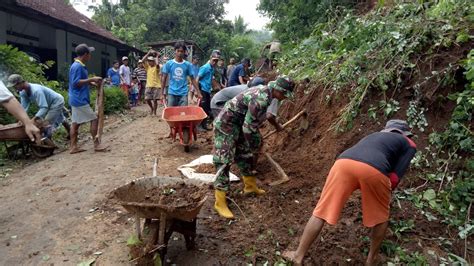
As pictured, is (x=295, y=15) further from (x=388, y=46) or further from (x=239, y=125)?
(x=239, y=125)

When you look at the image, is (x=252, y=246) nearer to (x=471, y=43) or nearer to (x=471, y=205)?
(x=471, y=205)

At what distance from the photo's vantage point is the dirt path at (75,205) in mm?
3748

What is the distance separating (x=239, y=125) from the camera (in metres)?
4.62

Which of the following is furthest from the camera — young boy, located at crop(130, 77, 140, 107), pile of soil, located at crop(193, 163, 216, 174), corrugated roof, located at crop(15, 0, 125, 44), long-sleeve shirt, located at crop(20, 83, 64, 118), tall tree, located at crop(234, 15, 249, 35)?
tall tree, located at crop(234, 15, 249, 35)

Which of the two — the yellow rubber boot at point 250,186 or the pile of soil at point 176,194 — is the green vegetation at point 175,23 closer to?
the yellow rubber boot at point 250,186

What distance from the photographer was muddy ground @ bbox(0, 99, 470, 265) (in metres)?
3.72

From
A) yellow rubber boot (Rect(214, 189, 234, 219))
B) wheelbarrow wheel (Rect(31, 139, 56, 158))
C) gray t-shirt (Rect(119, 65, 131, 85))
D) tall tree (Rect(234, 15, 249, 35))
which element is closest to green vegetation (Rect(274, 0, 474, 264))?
yellow rubber boot (Rect(214, 189, 234, 219))

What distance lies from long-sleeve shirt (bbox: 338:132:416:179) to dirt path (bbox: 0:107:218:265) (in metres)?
1.74

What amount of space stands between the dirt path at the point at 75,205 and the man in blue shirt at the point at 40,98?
77cm

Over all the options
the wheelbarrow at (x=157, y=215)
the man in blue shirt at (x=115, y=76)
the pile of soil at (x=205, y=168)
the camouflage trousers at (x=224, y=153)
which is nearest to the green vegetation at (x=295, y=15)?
the man in blue shirt at (x=115, y=76)

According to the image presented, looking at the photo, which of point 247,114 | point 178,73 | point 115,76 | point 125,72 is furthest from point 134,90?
point 247,114

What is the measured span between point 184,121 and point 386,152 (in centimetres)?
430

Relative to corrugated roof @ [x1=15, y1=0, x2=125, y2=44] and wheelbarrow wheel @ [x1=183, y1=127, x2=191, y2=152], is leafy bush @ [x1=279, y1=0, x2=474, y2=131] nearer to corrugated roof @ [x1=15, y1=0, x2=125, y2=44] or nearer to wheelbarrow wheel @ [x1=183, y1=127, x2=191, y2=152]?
wheelbarrow wheel @ [x1=183, y1=127, x2=191, y2=152]

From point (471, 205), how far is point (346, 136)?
5.95ft
